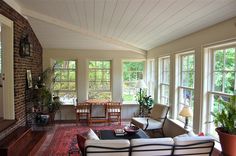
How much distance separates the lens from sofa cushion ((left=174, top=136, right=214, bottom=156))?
2646 millimetres

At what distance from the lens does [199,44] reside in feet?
11.8

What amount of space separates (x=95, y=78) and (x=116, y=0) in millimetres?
4269

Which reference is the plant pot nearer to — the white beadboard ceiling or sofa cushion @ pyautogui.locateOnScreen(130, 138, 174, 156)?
sofa cushion @ pyautogui.locateOnScreen(130, 138, 174, 156)

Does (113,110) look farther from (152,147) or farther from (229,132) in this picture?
(229,132)

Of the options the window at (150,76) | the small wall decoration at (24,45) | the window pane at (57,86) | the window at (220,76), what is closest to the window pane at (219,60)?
the window at (220,76)

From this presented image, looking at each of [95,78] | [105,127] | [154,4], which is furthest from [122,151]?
[95,78]

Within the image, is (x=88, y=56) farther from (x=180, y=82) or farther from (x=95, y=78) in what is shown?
(x=180, y=82)

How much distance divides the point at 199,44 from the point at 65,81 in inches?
185

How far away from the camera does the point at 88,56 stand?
7.00m

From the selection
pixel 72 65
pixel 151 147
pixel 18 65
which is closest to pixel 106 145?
pixel 151 147

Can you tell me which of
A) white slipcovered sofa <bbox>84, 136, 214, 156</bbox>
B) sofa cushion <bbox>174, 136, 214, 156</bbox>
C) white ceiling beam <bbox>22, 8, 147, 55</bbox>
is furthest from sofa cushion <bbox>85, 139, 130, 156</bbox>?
white ceiling beam <bbox>22, 8, 147, 55</bbox>

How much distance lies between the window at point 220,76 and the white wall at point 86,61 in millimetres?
3861

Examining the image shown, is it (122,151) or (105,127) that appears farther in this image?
(105,127)

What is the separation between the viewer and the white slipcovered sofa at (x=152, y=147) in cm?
253
